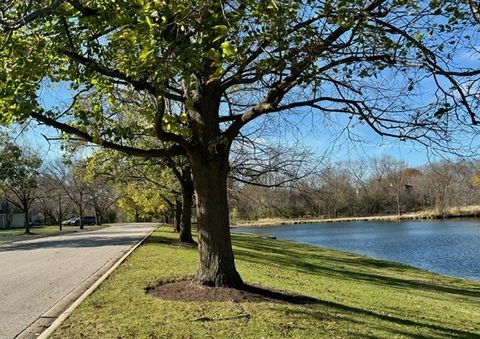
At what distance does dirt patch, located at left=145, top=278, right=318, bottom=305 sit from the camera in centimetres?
883

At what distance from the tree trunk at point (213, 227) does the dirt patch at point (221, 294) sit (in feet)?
0.82

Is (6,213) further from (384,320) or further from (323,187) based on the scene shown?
(384,320)

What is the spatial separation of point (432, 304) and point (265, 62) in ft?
26.2

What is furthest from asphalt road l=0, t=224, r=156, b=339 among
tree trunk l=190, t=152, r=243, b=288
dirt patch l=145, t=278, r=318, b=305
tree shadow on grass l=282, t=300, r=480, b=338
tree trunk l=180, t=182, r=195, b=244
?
tree shadow on grass l=282, t=300, r=480, b=338

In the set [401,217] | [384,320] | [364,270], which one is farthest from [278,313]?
[401,217]

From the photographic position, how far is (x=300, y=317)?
7.79 metres

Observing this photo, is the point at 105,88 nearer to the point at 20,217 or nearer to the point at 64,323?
the point at 64,323

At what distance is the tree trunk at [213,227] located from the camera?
31.1 ft

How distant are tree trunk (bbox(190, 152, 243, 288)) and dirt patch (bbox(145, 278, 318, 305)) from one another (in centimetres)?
25

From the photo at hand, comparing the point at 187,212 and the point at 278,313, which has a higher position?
the point at 187,212

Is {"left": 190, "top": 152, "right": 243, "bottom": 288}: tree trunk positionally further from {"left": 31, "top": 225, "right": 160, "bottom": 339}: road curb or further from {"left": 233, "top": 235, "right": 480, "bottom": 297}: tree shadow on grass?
{"left": 233, "top": 235, "right": 480, "bottom": 297}: tree shadow on grass

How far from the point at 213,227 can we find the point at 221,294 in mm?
1278

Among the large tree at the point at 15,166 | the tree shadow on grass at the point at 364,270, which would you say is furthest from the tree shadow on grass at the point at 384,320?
the large tree at the point at 15,166

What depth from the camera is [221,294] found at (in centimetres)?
897
